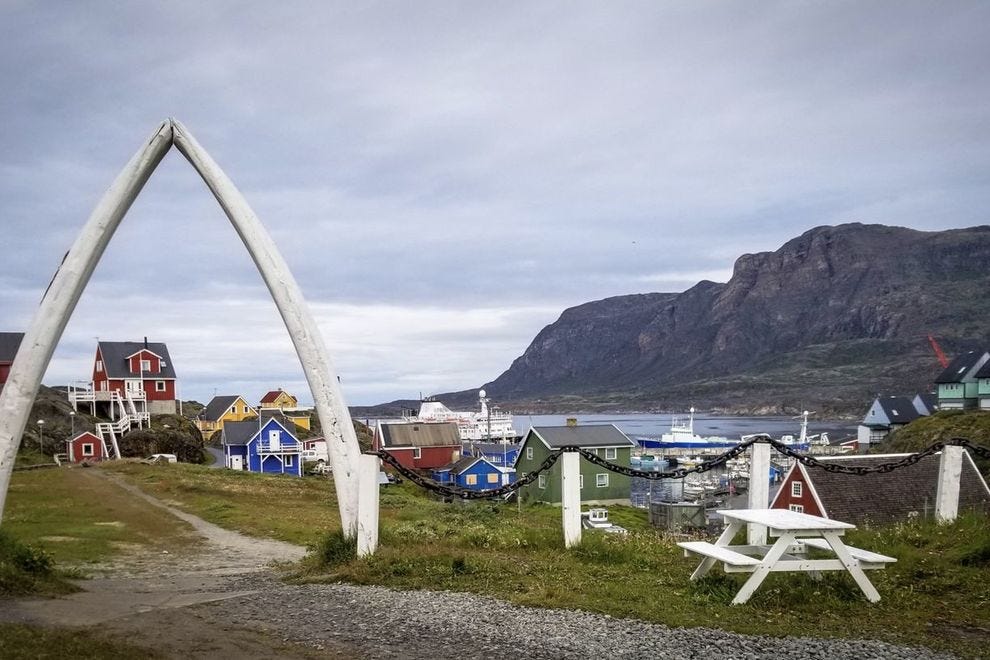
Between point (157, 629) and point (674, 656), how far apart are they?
4942mm

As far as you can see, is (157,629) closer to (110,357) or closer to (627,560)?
(627,560)

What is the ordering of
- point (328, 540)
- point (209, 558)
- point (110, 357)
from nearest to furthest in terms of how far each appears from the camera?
point (328, 540) < point (209, 558) < point (110, 357)

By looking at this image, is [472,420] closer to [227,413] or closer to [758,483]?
[227,413]

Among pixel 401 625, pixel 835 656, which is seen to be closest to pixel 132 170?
pixel 401 625

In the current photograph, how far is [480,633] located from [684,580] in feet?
9.38

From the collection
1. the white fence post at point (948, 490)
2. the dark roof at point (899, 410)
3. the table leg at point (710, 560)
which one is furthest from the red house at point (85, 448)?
the dark roof at point (899, 410)

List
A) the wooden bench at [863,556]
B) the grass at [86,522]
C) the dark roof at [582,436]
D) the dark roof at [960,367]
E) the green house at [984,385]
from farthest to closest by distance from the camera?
the dark roof at [960,367] < the green house at [984,385] < the dark roof at [582,436] < the grass at [86,522] < the wooden bench at [863,556]

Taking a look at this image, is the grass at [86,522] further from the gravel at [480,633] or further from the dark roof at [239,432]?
the dark roof at [239,432]

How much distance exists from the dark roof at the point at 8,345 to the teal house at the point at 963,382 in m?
79.1

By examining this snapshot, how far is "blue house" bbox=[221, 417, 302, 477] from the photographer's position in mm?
52219

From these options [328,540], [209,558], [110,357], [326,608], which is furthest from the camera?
[110,357]

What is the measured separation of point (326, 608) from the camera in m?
8.05

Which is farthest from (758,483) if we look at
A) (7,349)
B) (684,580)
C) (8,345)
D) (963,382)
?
(963,382)

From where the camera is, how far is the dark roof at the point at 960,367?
74188 mm
